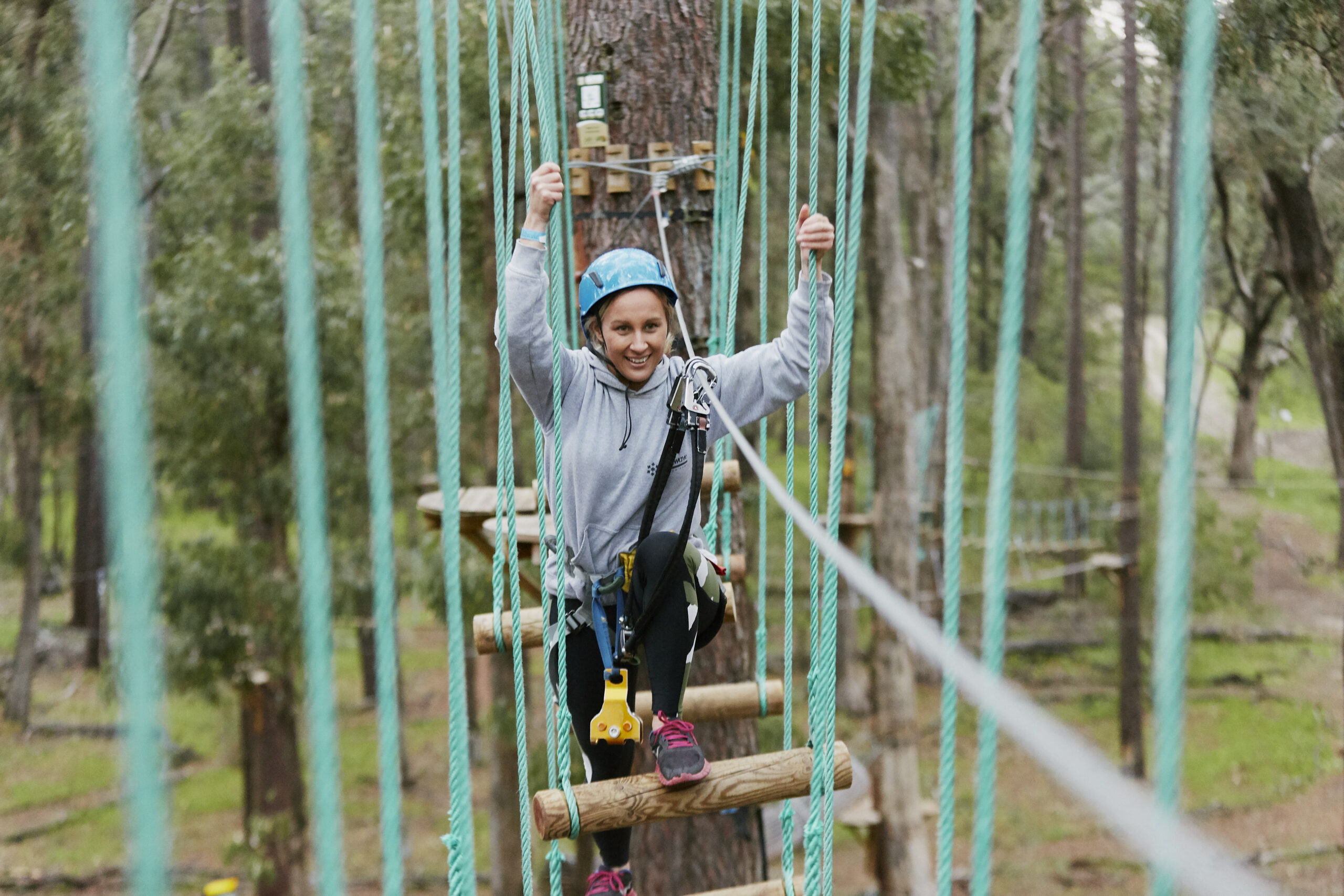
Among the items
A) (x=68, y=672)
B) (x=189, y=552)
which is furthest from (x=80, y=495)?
(x=189, y=552)

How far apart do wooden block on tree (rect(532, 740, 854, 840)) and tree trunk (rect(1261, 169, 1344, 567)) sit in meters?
4.98

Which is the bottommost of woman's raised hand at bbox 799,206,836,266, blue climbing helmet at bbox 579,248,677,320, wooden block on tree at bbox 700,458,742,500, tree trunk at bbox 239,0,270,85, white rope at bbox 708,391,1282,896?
white rope at bbox 708,391,1282,896

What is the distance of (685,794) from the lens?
1978 mm

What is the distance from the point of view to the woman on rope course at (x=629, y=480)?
2008mm

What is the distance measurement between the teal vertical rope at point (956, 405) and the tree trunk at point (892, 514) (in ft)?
22.5

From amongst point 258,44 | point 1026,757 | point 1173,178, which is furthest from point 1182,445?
point 1026,757

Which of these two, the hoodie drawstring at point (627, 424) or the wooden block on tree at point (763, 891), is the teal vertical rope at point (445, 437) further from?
the wooden block on tree at point (763, 891)

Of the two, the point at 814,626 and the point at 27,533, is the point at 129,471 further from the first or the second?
the point at 27,533

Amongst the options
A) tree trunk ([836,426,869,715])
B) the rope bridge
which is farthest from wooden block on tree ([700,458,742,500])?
tree trunk ([836,426,869,715])

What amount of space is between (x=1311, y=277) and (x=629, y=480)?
5437 mm

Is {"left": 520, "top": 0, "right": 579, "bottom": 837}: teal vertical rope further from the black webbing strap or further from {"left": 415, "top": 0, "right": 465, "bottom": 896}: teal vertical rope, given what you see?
{"left": 415, "top": 0, "right": 465, "bottom": 896}: teal vertical rope

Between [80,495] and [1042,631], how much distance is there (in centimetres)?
1073

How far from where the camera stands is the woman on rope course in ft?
6.59

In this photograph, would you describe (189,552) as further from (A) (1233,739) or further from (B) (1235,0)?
(A) (1233,739)
